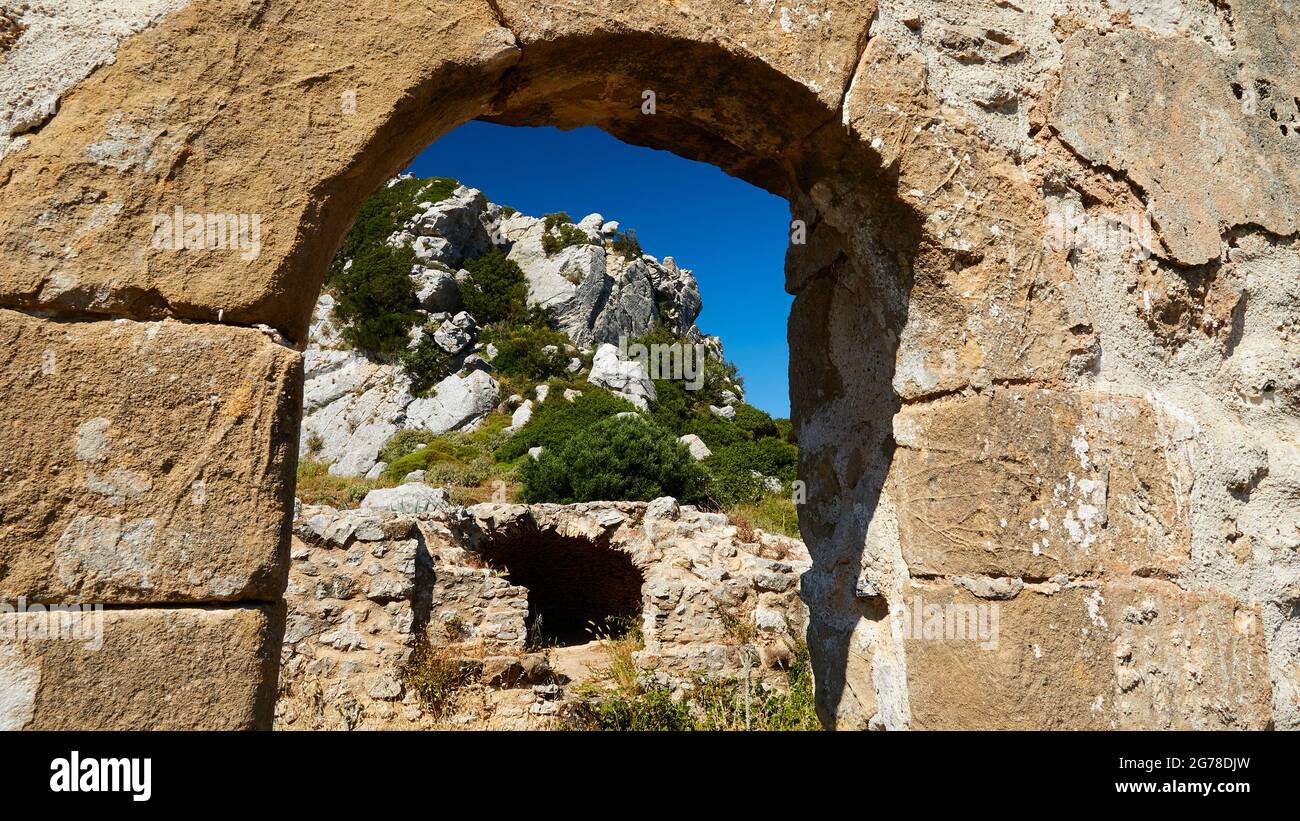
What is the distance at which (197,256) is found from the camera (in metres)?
1.52

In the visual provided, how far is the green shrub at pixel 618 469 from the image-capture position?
1454 centimetres

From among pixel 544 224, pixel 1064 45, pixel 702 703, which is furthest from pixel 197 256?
pixel 544 224

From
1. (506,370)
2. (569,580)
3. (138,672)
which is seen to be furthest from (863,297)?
(506,370)

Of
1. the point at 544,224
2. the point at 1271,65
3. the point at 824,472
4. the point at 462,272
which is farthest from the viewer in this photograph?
the point at 544,224

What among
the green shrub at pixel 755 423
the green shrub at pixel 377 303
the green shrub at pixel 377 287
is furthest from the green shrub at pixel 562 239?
the green shrub at pixel 755 423

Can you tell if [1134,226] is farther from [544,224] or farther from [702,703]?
[544,224]

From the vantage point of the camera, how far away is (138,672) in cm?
140

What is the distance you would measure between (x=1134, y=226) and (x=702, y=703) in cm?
416

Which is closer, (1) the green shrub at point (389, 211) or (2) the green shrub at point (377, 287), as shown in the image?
(2) the green shrub at point (377, 287)

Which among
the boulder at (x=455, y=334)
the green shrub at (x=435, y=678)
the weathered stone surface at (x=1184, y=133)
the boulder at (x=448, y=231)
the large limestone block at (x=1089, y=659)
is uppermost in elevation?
the boulder at (x=448, y=231)

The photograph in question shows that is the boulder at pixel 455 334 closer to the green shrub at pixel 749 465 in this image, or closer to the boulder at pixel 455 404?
the boulder at pixel 455 404

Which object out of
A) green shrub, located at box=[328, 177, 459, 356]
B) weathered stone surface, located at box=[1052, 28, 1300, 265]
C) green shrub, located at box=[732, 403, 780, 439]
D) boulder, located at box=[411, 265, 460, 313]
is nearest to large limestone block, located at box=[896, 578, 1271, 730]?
weathered stone surface, located at box=[1052, 28, 1300, 265]

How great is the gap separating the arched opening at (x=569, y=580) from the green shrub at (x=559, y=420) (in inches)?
190

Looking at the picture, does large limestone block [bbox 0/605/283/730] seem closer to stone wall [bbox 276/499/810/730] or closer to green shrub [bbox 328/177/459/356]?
stone wall [bbox 276/499/810/730]
